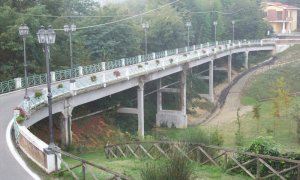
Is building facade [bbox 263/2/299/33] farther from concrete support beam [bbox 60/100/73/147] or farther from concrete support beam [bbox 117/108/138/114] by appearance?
concrete support beam [bbox 60/100/73/147]

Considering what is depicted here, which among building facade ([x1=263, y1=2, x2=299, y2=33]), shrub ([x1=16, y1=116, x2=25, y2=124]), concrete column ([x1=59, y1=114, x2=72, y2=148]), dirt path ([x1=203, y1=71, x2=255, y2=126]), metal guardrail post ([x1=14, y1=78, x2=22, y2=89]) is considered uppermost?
building facade ([x1=263, y1=2, x2=299, y2=33])

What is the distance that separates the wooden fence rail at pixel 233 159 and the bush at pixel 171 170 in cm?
64

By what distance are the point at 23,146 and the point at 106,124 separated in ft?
73.5

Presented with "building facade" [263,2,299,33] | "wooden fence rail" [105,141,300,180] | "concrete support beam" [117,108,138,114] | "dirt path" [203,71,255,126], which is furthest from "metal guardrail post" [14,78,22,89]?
"building facade" [263,2,299,33]

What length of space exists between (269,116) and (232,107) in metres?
10.1

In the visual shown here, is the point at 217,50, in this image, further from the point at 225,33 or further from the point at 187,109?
the point at 225,33

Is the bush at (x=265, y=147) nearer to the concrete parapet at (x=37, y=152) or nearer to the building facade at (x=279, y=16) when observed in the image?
the concrete parapet at (x=37, y=152)

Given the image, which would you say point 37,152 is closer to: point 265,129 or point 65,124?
point 65,124

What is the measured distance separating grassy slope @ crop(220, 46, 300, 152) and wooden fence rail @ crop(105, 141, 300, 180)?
3633 mm

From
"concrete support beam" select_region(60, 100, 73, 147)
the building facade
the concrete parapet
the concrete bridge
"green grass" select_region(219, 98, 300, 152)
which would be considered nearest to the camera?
the concrete parapet

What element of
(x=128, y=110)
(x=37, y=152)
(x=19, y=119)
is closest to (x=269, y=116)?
(x=128, y=110)

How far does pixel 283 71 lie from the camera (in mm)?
74500

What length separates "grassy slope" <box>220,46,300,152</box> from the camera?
39.3m

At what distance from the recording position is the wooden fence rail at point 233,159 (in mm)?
15391
